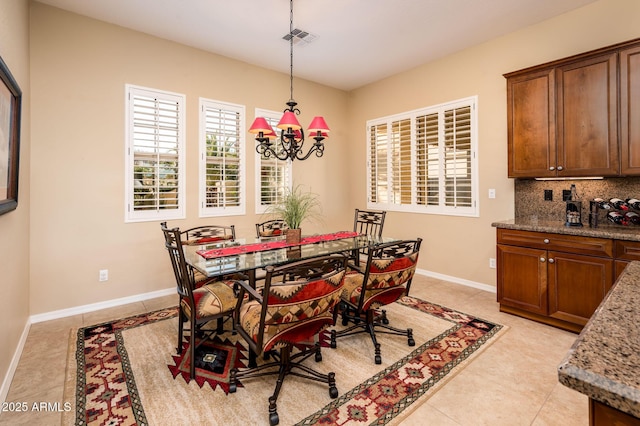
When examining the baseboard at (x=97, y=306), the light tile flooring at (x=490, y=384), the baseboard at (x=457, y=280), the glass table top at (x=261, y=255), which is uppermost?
the glass table top at (x=261, y=255)

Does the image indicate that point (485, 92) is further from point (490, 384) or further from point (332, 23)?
point (490, 384)

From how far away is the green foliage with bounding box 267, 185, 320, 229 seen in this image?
10.1 feet

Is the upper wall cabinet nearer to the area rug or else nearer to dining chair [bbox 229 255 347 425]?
the area rug

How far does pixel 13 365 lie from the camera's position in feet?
7.52

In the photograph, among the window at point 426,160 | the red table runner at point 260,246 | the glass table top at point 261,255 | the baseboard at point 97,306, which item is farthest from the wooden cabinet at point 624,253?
the baseboard at point 97,306

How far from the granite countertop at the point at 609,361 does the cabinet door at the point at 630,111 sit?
104 inches

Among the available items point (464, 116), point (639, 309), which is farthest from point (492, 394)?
point (464, 116)

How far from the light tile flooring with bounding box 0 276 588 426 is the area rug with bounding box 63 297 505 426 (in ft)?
0.28

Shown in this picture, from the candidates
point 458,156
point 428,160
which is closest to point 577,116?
point 458,156

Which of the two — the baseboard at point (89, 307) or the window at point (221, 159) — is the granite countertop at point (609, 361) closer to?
the baseboard at point (89, 307)

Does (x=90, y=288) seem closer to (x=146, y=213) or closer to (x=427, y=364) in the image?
(x=146, y=213)

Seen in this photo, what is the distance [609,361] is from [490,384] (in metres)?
1.83

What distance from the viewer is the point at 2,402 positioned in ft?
6.34

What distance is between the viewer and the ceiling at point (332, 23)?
3197 mm
